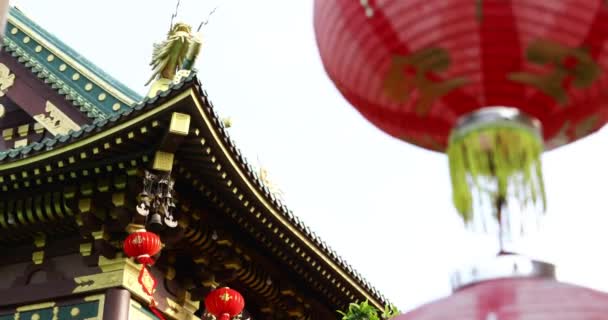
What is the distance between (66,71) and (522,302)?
1149cm

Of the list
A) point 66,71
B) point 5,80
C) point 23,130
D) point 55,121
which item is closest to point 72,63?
point 66,71

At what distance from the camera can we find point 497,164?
2584 mm

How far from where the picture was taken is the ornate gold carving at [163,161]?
9.40m

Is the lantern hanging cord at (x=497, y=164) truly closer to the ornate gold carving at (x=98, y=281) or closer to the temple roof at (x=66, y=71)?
the ornate gold carving at (x=98, y=281)

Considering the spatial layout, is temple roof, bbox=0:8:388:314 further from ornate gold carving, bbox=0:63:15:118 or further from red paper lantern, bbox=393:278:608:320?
red paper lantern, bbox=393:278:608:320

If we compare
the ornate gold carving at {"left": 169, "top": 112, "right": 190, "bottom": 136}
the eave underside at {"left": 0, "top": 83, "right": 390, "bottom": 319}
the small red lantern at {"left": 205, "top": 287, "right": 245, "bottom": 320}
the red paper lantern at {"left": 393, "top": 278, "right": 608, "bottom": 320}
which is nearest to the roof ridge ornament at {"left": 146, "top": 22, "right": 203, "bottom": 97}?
the eave underside at {"left": 0, "top": 83, "right": 390, "bottom": 319}

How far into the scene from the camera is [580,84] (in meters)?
2.68

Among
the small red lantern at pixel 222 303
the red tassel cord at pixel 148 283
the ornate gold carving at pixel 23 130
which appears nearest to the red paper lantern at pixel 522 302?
the red tassel cord at pixel 148 283

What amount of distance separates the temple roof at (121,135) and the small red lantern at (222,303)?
90cm

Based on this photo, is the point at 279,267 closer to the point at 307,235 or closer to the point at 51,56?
the point at 307,235

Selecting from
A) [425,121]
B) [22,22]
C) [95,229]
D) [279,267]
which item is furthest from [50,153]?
[425,121]

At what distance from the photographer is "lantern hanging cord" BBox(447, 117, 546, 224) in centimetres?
257

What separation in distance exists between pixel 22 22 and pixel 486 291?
40.7 feet

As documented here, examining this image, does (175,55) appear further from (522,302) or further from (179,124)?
(522,302)
